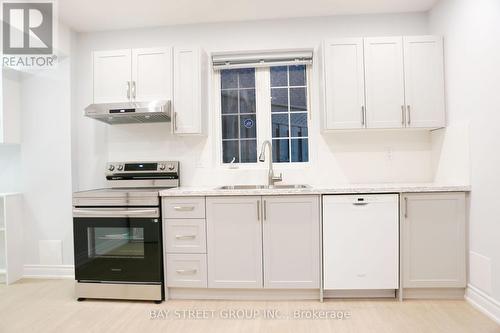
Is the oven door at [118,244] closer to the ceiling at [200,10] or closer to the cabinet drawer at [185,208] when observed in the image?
the cabinet drawer at [185,208]

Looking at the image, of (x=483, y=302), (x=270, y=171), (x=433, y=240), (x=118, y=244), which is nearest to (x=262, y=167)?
(x=270, y=171)

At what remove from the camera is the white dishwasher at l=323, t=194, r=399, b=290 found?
2365mm

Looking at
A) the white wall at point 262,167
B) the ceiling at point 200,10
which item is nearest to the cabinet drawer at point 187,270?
the white wall at point 262,167

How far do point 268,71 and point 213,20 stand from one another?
763 mm

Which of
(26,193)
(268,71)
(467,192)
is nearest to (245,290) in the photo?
(467,192)

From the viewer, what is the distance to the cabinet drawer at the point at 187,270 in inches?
97.0

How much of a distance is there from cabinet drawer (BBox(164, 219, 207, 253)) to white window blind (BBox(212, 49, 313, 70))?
1639 millimetres

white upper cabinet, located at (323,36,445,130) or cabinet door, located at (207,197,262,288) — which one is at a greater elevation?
white upper cabinet, located at (323,36,445,130)

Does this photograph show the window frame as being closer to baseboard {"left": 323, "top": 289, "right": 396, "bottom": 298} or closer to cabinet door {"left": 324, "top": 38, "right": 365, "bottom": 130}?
cabinet door {"left": 324, "top": 38, "right": 365, "bottom": 130}

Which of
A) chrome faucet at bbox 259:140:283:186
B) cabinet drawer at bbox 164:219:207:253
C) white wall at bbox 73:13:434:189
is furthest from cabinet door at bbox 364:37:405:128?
cabinet drawer at bbox 164:219:207:253

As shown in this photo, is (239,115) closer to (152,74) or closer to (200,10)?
(152,74)

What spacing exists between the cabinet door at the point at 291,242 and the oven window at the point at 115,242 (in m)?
1.07

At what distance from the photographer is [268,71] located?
3.12m

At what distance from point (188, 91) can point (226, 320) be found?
78.1 inches
